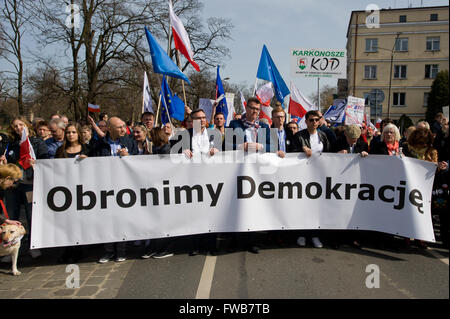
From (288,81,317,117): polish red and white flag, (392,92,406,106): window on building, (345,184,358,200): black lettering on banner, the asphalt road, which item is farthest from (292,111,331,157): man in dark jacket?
(392,92,406,106): window on building

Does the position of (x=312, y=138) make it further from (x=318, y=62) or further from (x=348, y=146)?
(x=318, y=62)

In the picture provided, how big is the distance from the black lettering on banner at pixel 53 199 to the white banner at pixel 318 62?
5451mm

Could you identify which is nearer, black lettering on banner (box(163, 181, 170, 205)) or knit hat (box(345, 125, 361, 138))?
black lettering on banner (box(163, 181, 170, 205))

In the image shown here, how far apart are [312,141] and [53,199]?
344cm

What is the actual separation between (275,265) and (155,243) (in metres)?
1.76

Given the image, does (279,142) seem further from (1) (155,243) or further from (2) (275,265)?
(1) (155,243)

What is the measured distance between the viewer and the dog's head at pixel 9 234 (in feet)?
11.7

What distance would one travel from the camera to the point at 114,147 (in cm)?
437

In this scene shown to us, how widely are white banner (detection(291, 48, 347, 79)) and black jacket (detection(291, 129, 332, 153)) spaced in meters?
3.20

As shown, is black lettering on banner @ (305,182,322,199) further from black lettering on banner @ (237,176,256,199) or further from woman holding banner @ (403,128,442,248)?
woman holding banner @ (403,128,442,248)

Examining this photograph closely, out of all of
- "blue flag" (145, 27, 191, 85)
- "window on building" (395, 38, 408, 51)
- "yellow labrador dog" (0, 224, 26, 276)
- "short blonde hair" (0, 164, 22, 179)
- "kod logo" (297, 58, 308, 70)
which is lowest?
"yellow labrador dog" (0, 224, 26, 276)

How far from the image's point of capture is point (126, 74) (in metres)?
22.7

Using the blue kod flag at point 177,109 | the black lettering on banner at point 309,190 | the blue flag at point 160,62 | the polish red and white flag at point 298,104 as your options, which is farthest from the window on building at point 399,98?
the black lettering on banner at point 309,190

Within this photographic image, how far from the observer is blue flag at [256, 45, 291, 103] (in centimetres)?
722
